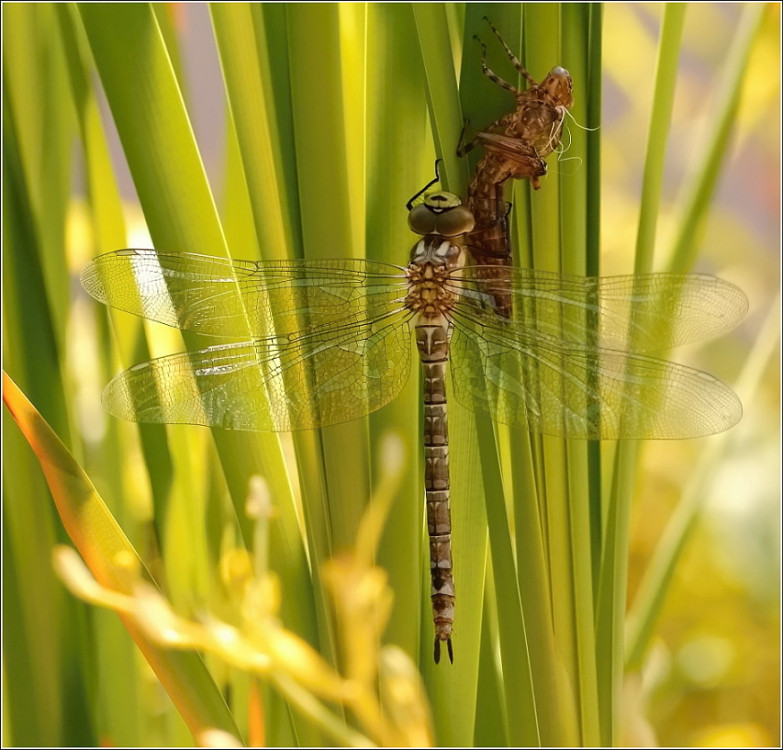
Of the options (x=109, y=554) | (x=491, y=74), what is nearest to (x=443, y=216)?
(x=491, y=74)

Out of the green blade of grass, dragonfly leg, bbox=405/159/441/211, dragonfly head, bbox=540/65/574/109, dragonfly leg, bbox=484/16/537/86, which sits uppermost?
dragonfly leg, bbox=484/16/537/86

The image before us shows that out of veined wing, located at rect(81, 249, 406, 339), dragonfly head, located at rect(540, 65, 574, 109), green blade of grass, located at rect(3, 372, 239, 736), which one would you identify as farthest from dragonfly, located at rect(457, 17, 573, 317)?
green blade of grass, located at rect(3, 372, 239, 736)

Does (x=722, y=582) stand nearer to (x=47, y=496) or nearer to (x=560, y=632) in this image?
(x=560, y=632)

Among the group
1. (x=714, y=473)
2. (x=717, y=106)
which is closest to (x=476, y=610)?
(x=714, y=473)

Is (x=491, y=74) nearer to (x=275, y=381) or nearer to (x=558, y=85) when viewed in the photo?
(x=558, y=85)

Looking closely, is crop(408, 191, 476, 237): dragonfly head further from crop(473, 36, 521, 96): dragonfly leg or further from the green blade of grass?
the green blade of grass
